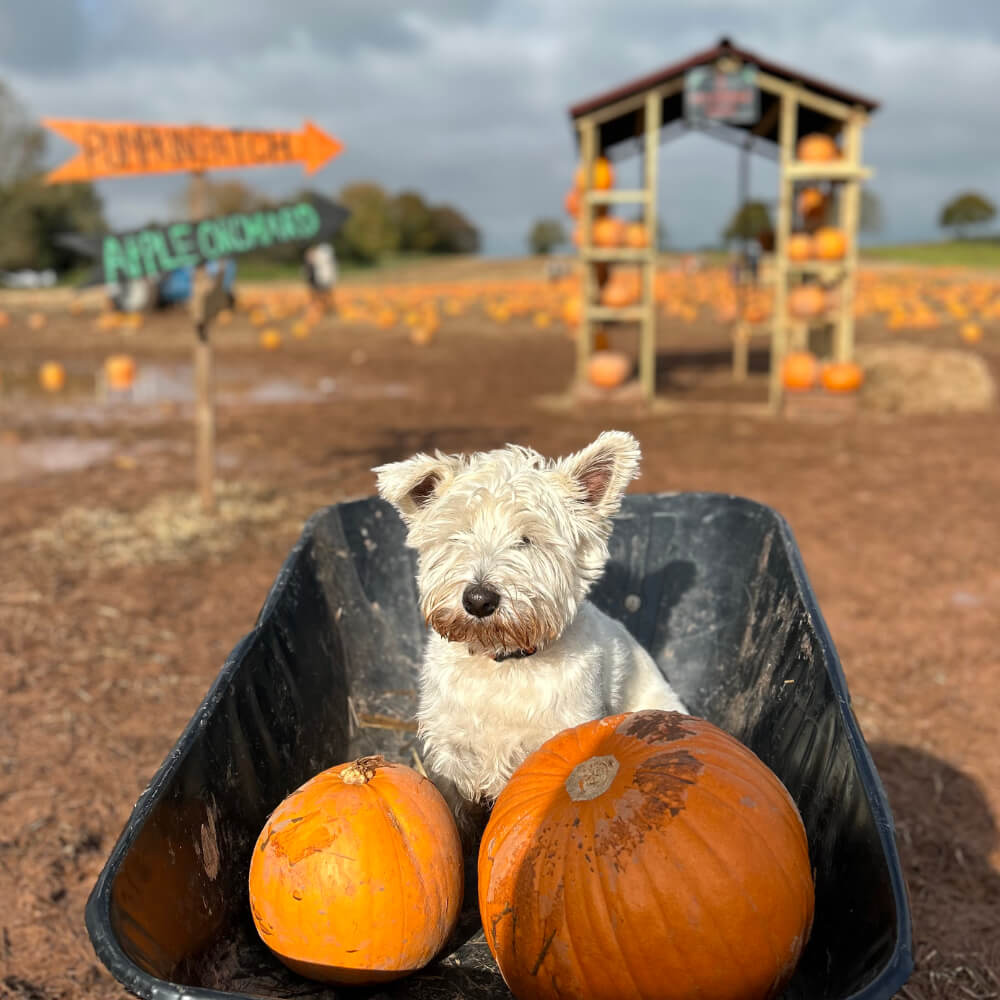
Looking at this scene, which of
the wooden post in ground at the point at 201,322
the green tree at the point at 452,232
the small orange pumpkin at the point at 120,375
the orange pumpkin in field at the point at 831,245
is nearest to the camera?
the wooden post in ground at the point at 201,322

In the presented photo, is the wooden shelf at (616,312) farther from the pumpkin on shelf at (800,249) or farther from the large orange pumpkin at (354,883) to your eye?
the large orange pumpkin at (354,883)

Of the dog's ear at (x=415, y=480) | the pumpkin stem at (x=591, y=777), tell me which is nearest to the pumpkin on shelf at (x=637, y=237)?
the dog's ear at (x=415, y=480)

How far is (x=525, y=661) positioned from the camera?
2.62 metres

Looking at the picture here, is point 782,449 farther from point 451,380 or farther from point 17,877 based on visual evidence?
point 17,877

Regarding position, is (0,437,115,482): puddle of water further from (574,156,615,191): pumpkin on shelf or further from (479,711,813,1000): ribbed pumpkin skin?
(479,711,813,1000): ribbed pumpkin skin

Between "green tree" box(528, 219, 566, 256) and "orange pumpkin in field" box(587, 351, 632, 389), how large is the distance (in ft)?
253

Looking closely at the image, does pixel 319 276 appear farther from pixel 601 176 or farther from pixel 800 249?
→ pixel 800 249

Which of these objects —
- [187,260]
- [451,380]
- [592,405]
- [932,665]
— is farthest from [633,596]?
[451,380]

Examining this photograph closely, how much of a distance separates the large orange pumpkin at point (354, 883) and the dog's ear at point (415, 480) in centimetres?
76

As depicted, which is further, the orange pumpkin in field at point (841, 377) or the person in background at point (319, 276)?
the person in background at point (319, 276)

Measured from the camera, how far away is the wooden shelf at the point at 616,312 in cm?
1280

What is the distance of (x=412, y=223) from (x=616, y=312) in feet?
280

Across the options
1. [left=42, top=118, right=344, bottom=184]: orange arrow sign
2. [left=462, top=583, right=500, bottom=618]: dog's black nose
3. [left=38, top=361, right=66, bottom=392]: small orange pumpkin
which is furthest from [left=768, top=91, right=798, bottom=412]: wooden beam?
[left=38, top=361, right=66, bottom=392]: small orange pumpkin

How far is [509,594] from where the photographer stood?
91.7 inches
